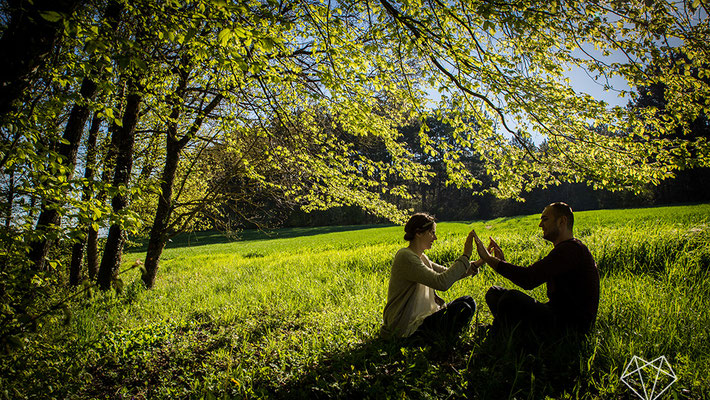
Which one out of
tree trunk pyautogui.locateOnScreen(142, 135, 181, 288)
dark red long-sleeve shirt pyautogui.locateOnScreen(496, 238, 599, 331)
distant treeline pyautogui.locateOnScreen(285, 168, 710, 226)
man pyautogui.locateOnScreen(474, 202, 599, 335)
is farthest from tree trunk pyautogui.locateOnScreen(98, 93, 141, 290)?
distant treeline pyautogui.locateOnScreen(285, 168, 710, 226)

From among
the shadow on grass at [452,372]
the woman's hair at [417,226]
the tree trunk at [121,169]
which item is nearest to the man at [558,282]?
the shadow on grass at [452,372]

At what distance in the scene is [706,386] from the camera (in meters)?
2.59

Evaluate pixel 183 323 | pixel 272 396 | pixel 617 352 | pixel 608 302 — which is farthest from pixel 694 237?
pixel 183 323

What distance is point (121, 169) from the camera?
7312 millimetres

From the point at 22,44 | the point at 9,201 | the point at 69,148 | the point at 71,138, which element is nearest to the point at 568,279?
the point at 22,44

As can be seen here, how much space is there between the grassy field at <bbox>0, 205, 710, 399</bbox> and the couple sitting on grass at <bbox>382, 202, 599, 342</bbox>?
9.0 inches

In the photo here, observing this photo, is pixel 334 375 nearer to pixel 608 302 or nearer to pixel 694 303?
pixel 608 302

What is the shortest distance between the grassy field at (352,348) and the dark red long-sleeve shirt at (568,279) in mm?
367

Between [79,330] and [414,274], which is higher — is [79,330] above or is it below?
below

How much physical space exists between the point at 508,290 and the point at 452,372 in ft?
3.36

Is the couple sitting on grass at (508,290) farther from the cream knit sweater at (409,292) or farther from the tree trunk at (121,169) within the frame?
the tree trunk at (121,169)

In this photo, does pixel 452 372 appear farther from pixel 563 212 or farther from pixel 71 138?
pixel 71 138

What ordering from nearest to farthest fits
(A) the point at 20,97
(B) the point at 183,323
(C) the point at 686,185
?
(A) the point at 20,97
(B) the point at 183,323
(C) the point at 686,185

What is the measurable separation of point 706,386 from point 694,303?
1863 mm
